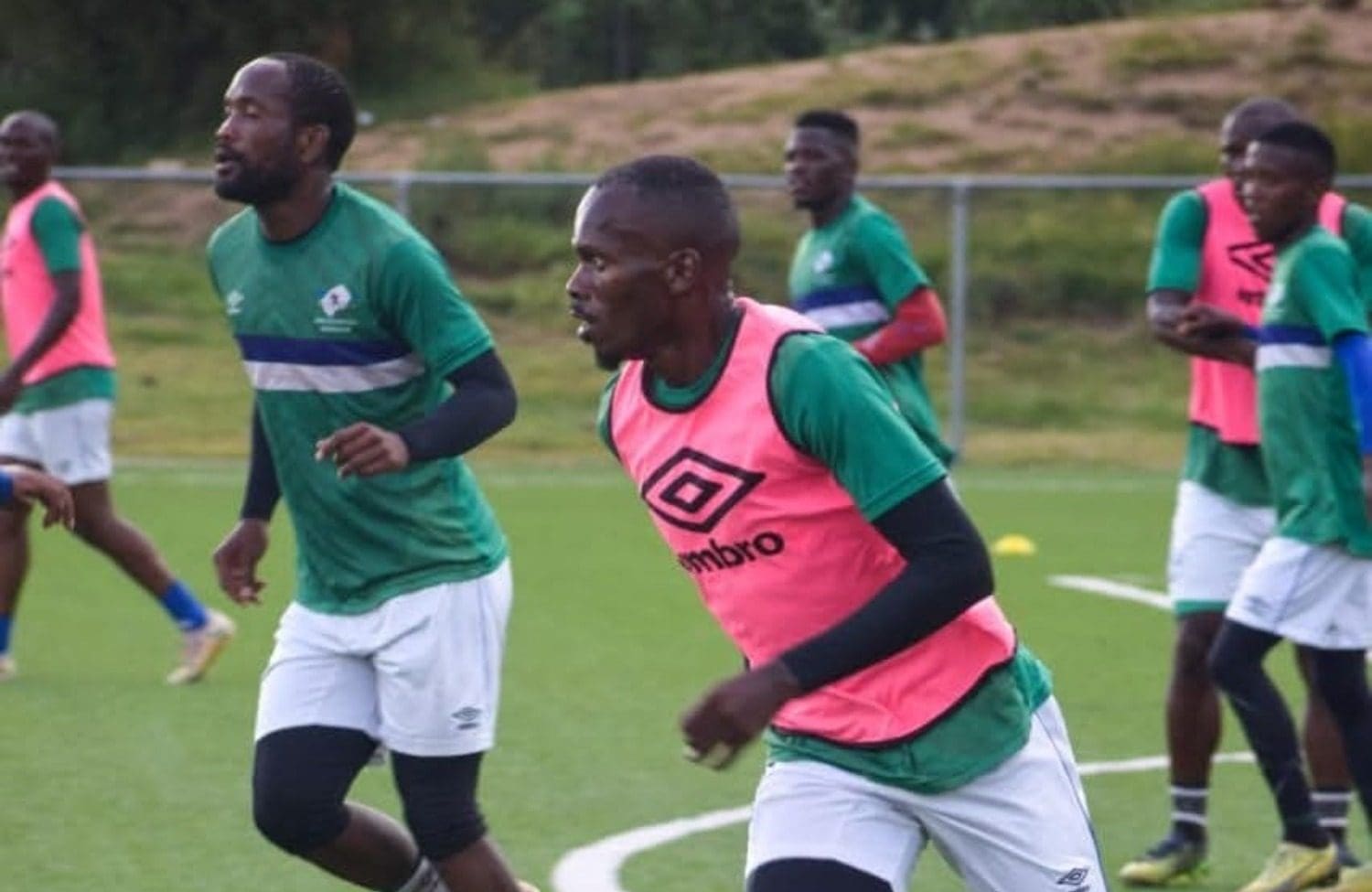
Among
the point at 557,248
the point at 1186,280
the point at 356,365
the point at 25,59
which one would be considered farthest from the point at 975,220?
the point at 356,365

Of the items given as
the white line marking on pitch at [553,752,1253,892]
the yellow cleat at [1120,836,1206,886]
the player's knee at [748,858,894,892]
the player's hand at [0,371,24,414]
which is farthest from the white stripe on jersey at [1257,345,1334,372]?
the player's hand at [0,371,24,414]

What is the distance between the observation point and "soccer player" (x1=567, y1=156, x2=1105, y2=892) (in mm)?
4820

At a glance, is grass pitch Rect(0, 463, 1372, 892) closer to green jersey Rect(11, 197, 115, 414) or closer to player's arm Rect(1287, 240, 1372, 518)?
green jersey Rect(11, 197, 115, 414)

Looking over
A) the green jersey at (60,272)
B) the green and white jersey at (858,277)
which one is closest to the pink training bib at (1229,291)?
the green and white jersey at (858,277)

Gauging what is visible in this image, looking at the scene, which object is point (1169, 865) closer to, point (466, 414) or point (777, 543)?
point (466, 414)

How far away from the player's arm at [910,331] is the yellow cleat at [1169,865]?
8.13 feet

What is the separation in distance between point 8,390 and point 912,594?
21.5 feet

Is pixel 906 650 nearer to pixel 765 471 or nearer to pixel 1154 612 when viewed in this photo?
pixel 765 471

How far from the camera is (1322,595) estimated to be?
7.84 metres

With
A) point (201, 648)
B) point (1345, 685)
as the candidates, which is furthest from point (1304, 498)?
point (201, 648)

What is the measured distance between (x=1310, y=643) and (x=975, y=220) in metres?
17.8

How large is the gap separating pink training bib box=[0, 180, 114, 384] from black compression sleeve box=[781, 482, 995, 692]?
726cm

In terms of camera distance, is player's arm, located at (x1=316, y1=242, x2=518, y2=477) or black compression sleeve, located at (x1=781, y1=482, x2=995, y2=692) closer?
black compression sleeve, located at (x1=781, y1=482, x2=995, y2=692)

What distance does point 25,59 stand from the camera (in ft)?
117
